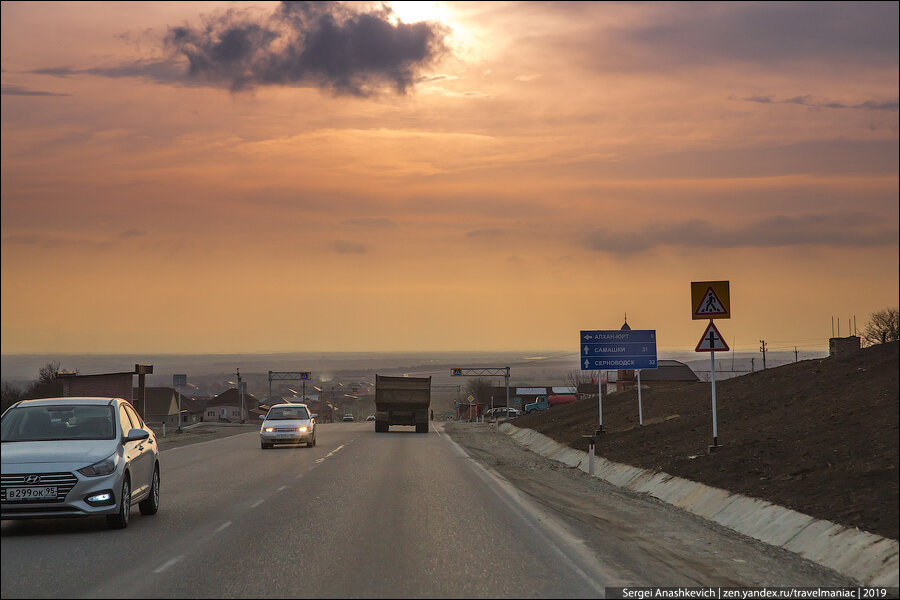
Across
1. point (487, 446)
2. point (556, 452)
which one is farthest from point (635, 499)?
point (487, 446)

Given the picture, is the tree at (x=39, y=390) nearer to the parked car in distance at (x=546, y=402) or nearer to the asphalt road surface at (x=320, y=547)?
the parked car in distance at (x=546, y=402)

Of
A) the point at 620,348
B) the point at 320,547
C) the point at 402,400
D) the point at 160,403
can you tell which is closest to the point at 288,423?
the point at 620,348

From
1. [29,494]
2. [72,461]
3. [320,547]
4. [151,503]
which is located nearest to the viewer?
[320,547]

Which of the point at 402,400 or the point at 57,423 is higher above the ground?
the point at 57,423

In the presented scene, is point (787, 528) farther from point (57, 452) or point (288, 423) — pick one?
point (288, 423)

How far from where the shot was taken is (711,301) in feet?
70.1

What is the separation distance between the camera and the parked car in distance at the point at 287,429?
115 ft

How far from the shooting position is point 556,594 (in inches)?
331

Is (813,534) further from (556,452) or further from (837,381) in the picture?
(556,452)

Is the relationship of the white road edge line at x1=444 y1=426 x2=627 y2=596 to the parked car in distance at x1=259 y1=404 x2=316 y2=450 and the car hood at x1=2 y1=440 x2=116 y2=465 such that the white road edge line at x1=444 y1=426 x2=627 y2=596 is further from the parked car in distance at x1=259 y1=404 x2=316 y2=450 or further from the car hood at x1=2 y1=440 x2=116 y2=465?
the parked car in distance at x1=259 y1=404 x2=316 y2=450

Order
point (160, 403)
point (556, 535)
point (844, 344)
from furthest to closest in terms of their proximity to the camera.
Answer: point (160, 403)
point (844, 344)
point (556, 535)

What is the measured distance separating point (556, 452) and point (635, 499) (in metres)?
16.5

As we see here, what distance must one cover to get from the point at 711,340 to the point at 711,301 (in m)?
0.91

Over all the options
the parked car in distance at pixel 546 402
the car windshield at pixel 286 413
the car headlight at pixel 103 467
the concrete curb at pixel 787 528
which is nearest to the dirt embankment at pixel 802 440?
the concrete curb at pixel 787 528
